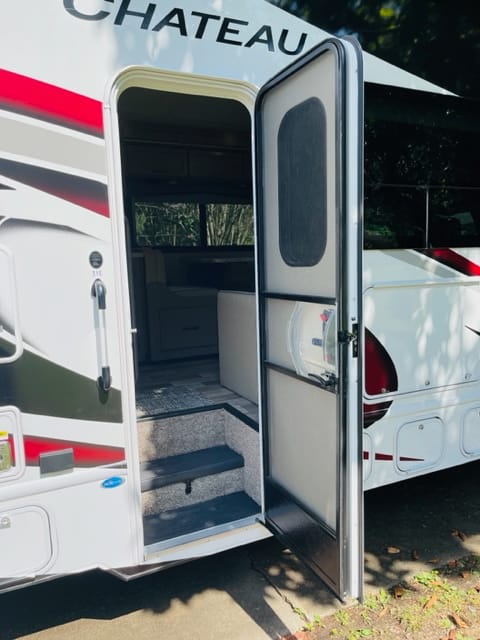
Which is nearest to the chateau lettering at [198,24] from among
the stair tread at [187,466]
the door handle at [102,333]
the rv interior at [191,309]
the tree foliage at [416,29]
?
the tree foliage at [416,29]

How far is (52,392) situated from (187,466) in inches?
35.6

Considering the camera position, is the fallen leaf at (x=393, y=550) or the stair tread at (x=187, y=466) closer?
the stair tread at (x=187, y=466)

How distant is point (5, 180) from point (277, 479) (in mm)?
1653

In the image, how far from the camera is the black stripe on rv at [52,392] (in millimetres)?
1780

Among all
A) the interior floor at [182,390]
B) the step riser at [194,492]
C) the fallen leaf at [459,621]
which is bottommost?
the fallen leaf at [459,621]

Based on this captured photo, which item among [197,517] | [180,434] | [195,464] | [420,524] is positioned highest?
[180,434]

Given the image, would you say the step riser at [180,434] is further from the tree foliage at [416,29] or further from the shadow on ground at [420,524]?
the tree foliage at [416,29]

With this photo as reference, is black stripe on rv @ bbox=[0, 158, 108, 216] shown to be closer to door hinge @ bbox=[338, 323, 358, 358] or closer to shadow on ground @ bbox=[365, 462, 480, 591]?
door hinge @ bbox=[338, 323, 358, 358]

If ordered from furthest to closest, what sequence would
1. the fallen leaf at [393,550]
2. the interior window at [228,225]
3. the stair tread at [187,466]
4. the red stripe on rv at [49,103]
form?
the interior window at [228,225] < the fallen leaf at [393,550] < the stair tread at [187,466] < the red stripe on rv at [49,103]

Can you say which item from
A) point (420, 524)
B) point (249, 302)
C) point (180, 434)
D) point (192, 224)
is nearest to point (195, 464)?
point (180, 434)

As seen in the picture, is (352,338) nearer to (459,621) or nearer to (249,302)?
(249,302)

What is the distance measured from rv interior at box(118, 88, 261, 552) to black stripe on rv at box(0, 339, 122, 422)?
0.61 metres

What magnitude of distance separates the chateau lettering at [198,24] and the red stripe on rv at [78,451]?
4.97 ft

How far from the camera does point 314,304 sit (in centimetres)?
199
